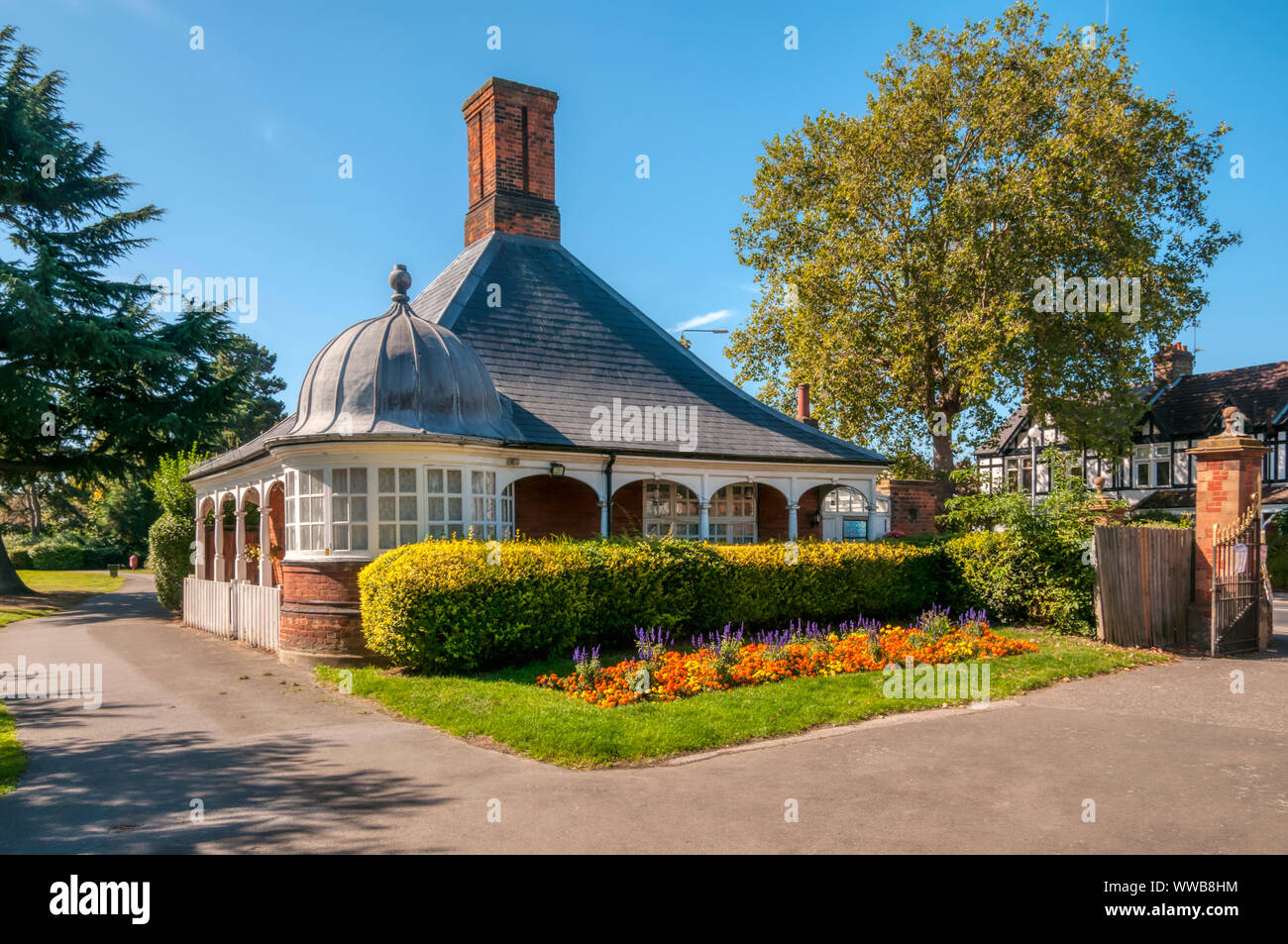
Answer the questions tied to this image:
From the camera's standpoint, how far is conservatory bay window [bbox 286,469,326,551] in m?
12.6

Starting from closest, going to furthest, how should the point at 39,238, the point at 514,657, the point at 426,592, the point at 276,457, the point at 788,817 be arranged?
the point at 788,817 < the point at 426,592 < the point at 514,657 < the point at 276,457 < the point at 39,238

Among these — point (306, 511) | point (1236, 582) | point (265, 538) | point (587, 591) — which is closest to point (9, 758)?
point (306, 511)

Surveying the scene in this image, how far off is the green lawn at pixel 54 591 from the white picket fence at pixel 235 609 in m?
5.62

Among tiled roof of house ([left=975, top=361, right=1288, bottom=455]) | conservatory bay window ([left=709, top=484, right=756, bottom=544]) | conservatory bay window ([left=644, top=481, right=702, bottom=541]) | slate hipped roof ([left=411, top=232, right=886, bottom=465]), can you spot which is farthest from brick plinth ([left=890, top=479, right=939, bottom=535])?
tiled roof of house ([left=975, top=361, right=1288, bottom=455])

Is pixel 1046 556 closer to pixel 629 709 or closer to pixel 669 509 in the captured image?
pixel 669 509

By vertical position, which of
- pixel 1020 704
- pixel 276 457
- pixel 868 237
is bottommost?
pixel 1020 704

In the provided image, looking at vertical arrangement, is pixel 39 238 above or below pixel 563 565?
above

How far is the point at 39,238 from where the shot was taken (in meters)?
29.0

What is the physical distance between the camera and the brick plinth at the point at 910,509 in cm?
1869

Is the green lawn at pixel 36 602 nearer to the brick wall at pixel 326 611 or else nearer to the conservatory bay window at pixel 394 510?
the brick wall at pixel 326 611

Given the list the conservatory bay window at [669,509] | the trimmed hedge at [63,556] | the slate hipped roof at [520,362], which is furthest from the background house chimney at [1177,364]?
the trimmed hedge at [63,556]
